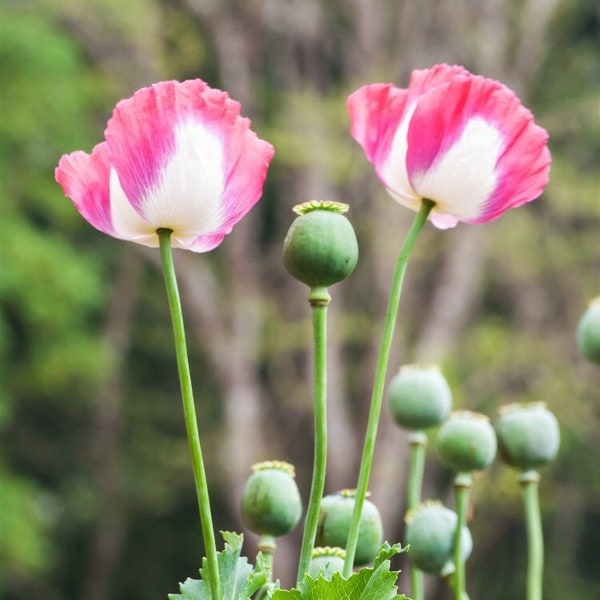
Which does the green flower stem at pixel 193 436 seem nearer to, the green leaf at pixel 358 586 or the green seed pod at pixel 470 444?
the green leaf at pixel 358 586

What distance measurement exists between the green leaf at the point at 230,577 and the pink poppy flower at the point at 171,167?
0.11 metres

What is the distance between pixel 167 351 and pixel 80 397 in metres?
0.77

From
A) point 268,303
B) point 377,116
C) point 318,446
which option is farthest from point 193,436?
point 268,303

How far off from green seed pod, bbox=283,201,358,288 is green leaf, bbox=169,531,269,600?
10 cm

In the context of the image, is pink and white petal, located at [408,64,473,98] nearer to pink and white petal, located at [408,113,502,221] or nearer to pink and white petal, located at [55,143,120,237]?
pink and white petal, located at [408,113,502,221]

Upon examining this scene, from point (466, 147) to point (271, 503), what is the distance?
17 centimetres

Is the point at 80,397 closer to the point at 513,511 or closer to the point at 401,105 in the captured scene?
the point at 513,511

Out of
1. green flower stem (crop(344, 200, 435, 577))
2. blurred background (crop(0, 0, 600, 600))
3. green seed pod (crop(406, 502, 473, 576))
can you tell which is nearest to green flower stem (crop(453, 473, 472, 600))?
green seed pod (crop(406, 502, 473, 576))

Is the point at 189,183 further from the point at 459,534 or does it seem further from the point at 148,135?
the point at 459,534

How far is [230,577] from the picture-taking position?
44 cm

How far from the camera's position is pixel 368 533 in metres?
0.51

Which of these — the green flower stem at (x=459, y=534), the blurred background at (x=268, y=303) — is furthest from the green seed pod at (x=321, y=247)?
the blurred background at (x=268, y=303)

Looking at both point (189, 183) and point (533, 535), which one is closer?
point (189, 183)

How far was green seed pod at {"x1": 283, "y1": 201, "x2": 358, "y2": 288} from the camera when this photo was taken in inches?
17.2
